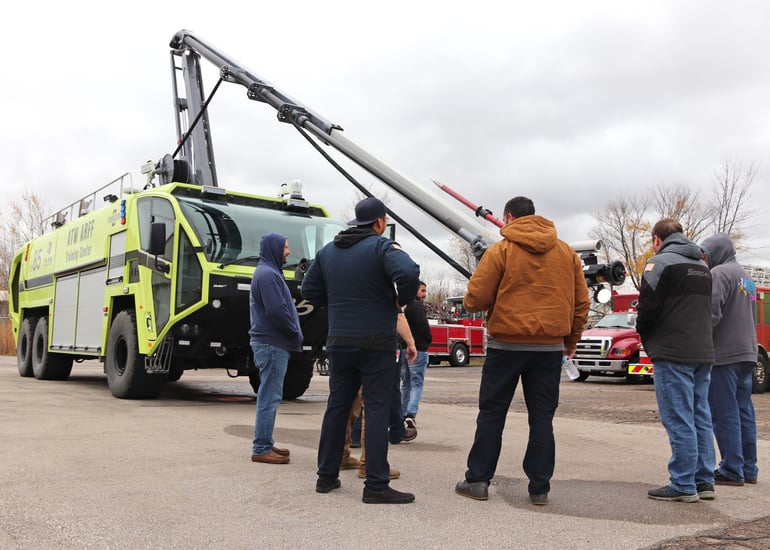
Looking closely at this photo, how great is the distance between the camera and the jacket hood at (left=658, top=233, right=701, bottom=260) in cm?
520

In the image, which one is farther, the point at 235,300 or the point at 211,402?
the point at 211,402

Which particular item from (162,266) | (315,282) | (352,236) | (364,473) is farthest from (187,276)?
(352,236)

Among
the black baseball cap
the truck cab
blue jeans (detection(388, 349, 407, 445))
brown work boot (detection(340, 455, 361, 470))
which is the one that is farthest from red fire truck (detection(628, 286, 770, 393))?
the black baseball cap

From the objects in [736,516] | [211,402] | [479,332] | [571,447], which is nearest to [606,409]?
[571,447]

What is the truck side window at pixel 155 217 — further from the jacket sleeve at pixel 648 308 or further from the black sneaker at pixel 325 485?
the jacket sleeve at pixel 648 308

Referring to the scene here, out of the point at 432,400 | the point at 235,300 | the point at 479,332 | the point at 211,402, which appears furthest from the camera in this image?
the point at 479,332

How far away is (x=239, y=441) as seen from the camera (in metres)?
7.14

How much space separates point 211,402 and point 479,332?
21.0 meters

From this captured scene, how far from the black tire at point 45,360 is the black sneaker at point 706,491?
12.6 metres

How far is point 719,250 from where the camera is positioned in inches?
229

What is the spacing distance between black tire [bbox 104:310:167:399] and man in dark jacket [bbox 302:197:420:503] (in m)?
6.05

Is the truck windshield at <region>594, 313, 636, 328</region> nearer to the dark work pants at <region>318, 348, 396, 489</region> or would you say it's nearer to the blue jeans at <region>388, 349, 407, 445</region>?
the blue jeans at <region>388, 349, 407, 445</region>

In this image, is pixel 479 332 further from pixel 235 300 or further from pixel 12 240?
pixel 12 240

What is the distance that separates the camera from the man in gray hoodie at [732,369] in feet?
18.2
